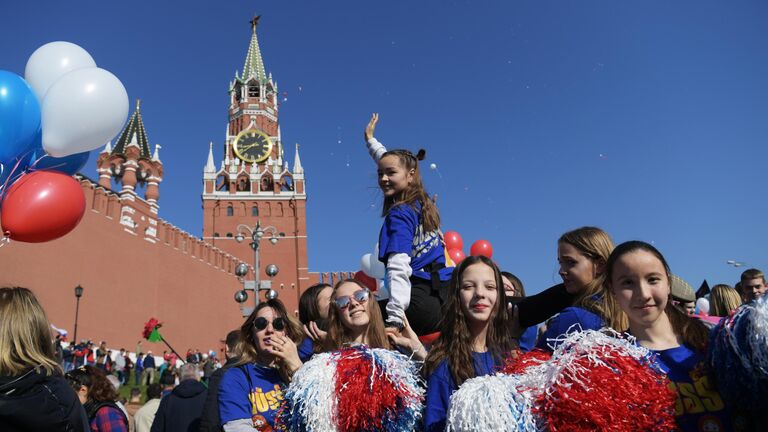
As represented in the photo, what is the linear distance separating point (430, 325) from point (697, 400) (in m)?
1.18

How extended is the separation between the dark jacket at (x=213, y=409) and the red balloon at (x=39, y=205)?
2.61 metres

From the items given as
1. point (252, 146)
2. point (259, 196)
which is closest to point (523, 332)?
point (259, 196)

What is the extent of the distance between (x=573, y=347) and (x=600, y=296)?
→ 618 millimetres

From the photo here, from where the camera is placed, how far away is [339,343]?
2.28m

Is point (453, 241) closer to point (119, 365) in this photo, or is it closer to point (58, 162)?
point (58, 162)

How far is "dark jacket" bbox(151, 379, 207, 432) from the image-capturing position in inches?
148

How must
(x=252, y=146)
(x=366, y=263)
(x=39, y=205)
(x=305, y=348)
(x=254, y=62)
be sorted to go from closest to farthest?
(x=305, y=348) < (x=39, y=205) < (x=366, y=263) < (x=252, y=146) < (x=254, y=62)

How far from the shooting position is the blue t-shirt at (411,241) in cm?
247

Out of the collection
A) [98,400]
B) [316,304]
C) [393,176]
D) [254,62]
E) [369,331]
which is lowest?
[98,400]

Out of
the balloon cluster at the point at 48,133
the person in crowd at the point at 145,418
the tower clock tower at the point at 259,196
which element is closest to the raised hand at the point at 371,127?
the balloon cluster at the point at 48,133

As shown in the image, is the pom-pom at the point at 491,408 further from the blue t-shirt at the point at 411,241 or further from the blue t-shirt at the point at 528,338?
the blue t-shirt at the point at 528,338

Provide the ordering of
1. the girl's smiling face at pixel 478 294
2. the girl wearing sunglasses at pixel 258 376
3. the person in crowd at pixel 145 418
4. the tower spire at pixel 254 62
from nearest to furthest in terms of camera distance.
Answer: the girl's smiling face at pixel 478 294 < the girl wearing sunglasses at pixel 258 376 < the person in crowd at pixel 145 418 < the tower spire at pixel 254 62

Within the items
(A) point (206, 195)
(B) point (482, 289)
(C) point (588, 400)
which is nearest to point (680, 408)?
(C) point (588, 400)

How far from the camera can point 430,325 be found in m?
2.57
